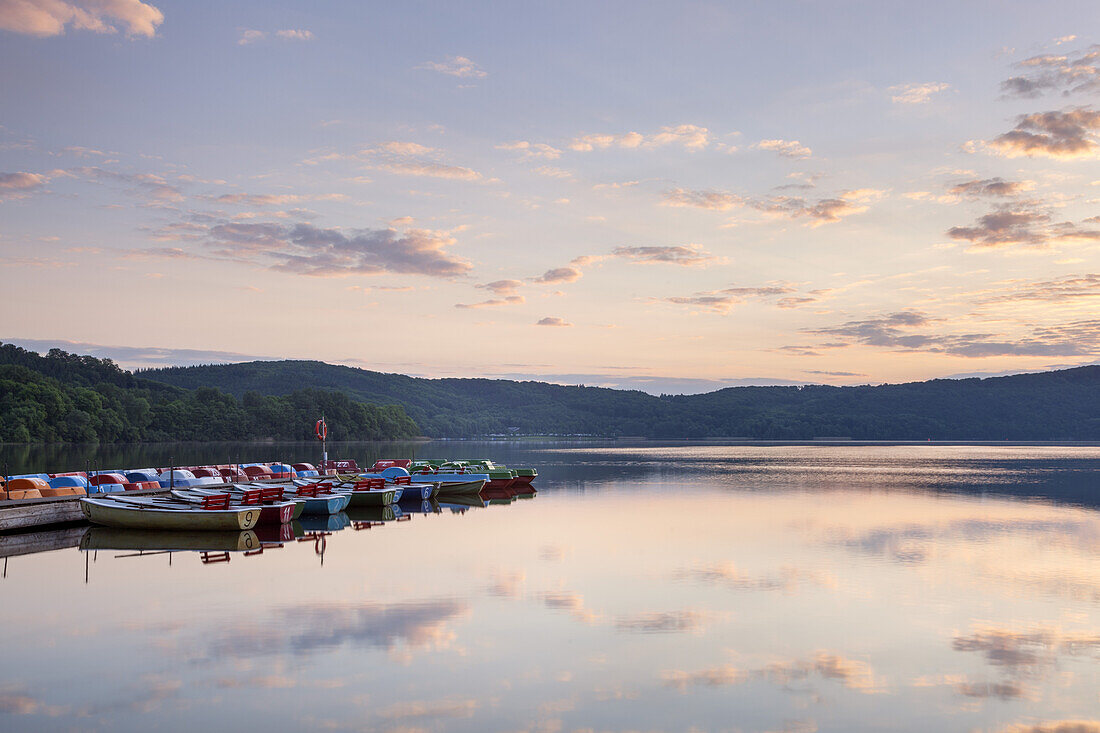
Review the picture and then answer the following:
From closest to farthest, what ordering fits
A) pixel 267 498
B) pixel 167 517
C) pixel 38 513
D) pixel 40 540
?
pixel 40 540, pixel 167 517, pixel 38 513, pixel 267 498

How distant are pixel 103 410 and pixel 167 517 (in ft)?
446

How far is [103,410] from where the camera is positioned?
152m

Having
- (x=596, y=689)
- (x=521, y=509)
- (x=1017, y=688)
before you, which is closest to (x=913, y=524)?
(x=521, y=509)

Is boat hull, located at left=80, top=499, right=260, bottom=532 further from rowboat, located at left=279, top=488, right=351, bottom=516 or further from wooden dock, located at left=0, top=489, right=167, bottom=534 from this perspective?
rowboat, located at left=279, top=488, right=351, bottom=516

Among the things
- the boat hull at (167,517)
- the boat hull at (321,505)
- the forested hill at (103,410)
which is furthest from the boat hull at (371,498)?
the forested hill at (103,410)

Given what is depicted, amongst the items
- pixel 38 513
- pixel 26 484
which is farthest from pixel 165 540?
pixel 26 484

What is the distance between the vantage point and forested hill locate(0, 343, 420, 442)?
135 meters

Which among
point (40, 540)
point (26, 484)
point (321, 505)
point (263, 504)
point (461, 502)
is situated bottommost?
point (461, 502)

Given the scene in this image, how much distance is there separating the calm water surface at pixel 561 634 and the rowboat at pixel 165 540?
87 centimetres

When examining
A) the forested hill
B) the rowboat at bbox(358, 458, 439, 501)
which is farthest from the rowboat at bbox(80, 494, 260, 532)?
the forested hill

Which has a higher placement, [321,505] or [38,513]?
[38,513]

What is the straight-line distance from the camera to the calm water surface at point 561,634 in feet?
40.8

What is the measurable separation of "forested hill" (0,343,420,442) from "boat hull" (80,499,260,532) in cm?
11279

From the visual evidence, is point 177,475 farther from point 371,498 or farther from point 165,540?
point 165,540
